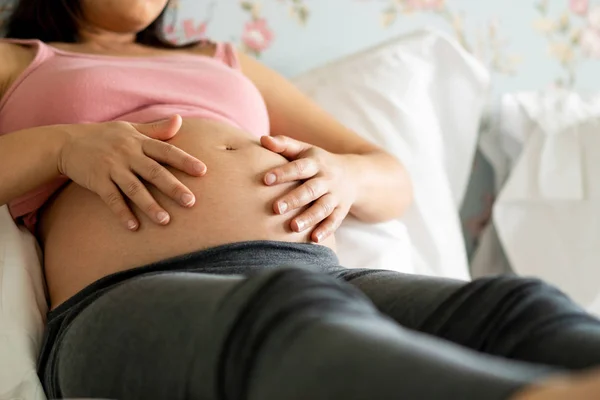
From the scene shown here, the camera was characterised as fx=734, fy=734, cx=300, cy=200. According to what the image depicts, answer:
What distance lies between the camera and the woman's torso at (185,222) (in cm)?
83

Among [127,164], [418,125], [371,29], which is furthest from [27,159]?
[371,29]

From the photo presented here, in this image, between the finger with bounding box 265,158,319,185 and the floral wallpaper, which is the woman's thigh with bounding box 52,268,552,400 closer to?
the finger with bounding box 265,158,319,185

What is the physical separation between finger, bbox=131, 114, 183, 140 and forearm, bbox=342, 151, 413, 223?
0.25m

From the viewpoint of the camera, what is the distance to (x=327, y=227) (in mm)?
931

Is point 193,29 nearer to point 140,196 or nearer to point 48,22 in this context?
point 48,22

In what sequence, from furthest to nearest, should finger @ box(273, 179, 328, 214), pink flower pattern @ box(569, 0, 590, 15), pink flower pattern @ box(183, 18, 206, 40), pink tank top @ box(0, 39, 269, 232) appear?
pink flower pattern @ box(569, 0, 590, 15) → pink flower pattern @ box(183, 18, 206, 40) → pink tank top @ box(0, 39, 269, 232) → finger @ box(273, 179, 328, 214)

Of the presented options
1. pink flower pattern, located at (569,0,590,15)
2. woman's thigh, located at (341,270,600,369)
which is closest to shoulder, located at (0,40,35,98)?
woman's thigh, located at (341,270,600,369)

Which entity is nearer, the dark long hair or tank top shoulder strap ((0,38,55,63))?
tank top shoulder strap ((0,38,55,63))

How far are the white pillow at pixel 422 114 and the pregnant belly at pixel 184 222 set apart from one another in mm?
360

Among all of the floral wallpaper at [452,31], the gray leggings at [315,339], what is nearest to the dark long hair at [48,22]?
the floral wallpaper at [452,31]

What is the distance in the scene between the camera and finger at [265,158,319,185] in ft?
2.93

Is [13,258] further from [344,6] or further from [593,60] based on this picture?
[593,60]

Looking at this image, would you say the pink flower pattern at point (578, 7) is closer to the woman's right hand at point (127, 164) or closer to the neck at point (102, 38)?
the neck at point (102, 38)

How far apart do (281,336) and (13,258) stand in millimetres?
511
